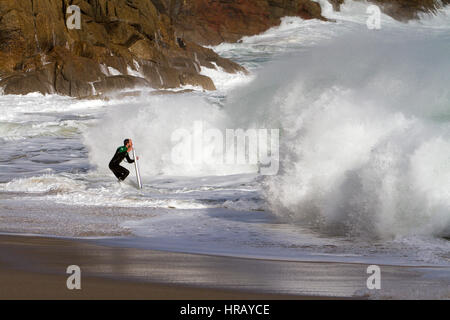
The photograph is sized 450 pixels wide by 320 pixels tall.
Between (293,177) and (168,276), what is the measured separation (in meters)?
4.22

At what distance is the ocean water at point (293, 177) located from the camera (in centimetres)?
765

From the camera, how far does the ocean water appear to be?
25.1 feet

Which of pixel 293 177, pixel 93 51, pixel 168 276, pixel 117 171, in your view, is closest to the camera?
pixel 168 276

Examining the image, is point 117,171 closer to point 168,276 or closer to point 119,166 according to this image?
point 119,166

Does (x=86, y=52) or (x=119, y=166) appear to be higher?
(x=86, y=52)

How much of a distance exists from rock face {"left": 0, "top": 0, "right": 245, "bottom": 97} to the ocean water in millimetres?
18449

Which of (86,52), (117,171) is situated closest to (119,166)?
(117,171)

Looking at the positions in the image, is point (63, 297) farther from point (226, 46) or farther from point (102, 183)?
point (226, 46)

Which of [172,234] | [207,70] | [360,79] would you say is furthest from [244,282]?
[207,70]

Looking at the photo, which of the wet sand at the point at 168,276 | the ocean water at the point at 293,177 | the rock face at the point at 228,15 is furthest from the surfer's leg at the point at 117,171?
the rock face at the point at 228,15

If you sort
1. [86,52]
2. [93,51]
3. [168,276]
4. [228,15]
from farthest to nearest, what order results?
1. [228,15]
2. [93,51]
3. [86,52]
4. [168,276]

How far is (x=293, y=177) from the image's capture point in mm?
9570

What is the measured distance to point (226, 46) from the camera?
69875mm

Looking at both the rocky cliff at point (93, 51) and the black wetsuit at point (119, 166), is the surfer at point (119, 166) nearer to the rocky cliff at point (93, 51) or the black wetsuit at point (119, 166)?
the black wetsuit at point (119, 166)
